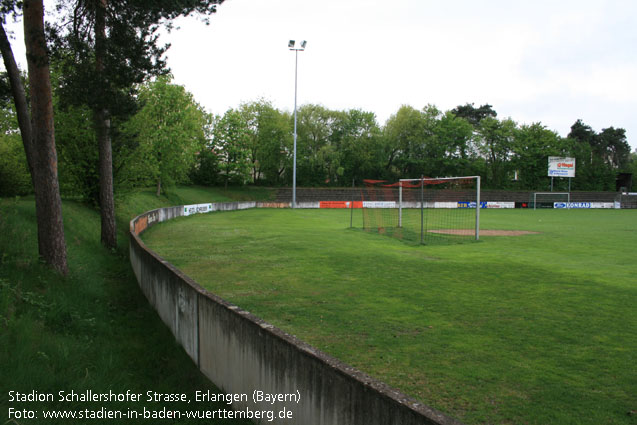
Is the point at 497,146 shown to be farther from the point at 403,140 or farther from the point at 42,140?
the point at 42,140

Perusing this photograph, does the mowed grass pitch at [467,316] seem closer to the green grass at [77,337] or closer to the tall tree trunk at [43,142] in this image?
the green grass at [77,337]

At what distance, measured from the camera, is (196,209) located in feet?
120

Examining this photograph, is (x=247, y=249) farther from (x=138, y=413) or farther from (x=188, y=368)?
(x=138, y=413)

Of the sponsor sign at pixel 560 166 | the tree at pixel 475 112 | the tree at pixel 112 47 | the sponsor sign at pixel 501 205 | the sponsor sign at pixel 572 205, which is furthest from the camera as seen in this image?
the tree at pixel 475 112

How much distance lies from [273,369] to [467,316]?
484 centimetres

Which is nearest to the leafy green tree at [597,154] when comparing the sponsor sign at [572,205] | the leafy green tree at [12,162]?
the sponsor sign at [572,205]

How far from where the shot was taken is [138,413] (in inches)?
196

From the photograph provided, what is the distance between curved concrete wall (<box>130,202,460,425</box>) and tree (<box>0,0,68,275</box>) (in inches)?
173

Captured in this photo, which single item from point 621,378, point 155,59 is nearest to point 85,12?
point 155,59

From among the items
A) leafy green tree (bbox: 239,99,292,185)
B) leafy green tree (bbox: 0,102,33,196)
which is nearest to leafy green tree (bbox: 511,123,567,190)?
leafy green tree (bbox: 239,99,292,185)

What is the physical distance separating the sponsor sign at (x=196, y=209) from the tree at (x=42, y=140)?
→ 79.4 ft

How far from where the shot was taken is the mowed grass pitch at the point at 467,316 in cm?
491

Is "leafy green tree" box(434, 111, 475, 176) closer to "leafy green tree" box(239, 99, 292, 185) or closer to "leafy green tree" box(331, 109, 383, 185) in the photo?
"leafy green tree" box(331, 109, 383, 185)

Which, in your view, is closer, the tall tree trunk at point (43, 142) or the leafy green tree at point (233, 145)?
the tall tree trunk at point (43, 142)
